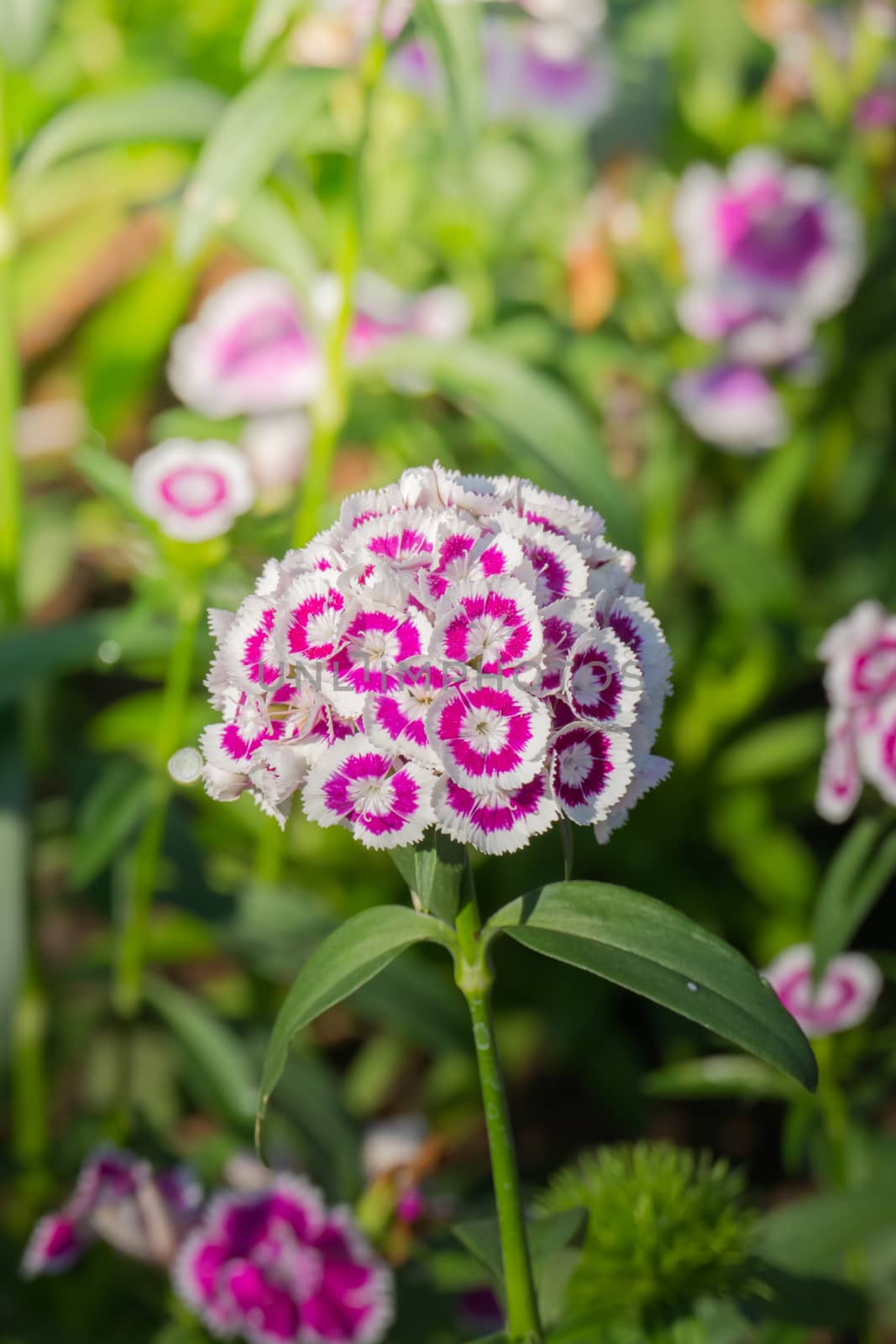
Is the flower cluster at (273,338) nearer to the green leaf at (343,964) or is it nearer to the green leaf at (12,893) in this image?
the green leaf at (12,893)

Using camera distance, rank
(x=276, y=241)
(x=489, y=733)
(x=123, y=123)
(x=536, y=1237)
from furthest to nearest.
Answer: (x=276, y=241) → (x=123, y=123) → (x=536, y=1237) → (x=489, y=733)

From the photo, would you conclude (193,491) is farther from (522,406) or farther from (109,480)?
(522,406)

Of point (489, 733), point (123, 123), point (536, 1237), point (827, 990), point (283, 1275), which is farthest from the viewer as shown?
point (123, 123)

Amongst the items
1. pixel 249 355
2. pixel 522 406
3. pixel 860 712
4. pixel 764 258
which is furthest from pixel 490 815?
pixel 764 258

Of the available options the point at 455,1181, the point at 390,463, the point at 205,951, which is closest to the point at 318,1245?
the point at 455,1181

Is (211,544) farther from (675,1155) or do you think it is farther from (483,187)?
(483,187)
